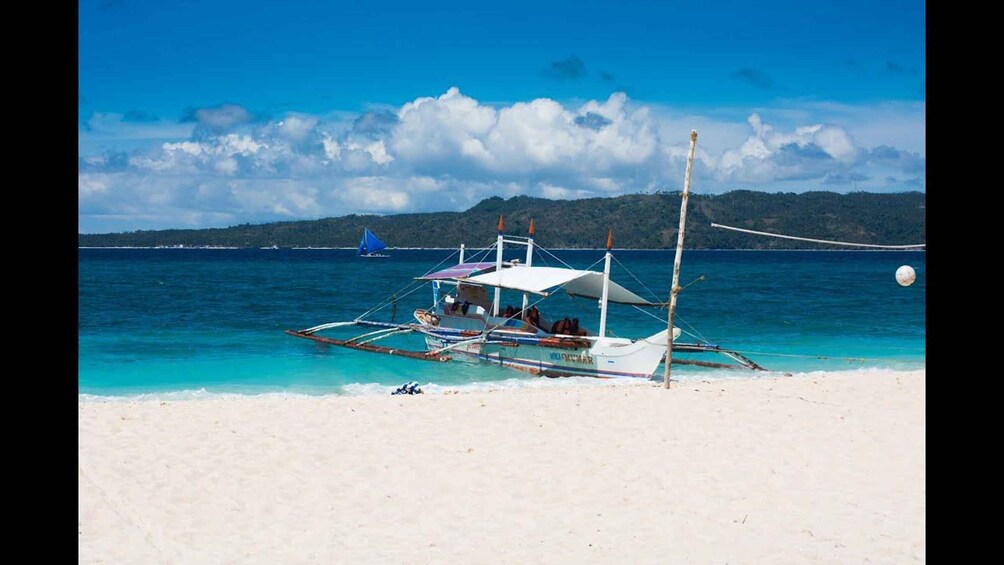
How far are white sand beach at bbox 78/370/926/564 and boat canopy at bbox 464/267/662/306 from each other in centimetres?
823

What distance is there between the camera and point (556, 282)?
21266 millimetres

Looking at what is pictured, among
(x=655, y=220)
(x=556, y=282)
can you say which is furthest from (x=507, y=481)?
(x=655, y=220)

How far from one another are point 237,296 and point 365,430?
44653 mm

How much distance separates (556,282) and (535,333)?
1569mm

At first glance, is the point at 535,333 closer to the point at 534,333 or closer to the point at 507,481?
the point at 534,333

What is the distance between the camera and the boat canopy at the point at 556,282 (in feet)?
70.3

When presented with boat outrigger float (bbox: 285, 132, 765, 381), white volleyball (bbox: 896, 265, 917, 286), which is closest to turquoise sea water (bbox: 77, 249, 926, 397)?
boat outrigger float (bbox: 285, 132, 765, 381)

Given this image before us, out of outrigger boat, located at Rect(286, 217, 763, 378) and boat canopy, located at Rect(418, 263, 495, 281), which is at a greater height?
boat canopy, located at Rect(418, 263, 495, 281)

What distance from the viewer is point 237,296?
53.3 metres

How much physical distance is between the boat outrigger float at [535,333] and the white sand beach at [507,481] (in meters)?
6.83

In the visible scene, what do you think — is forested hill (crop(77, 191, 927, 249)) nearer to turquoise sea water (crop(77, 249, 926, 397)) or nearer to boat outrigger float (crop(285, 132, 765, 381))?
turquoise sea water (crop(77, 249, 926, 397))

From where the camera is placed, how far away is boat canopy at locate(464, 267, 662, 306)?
70.3 ft
